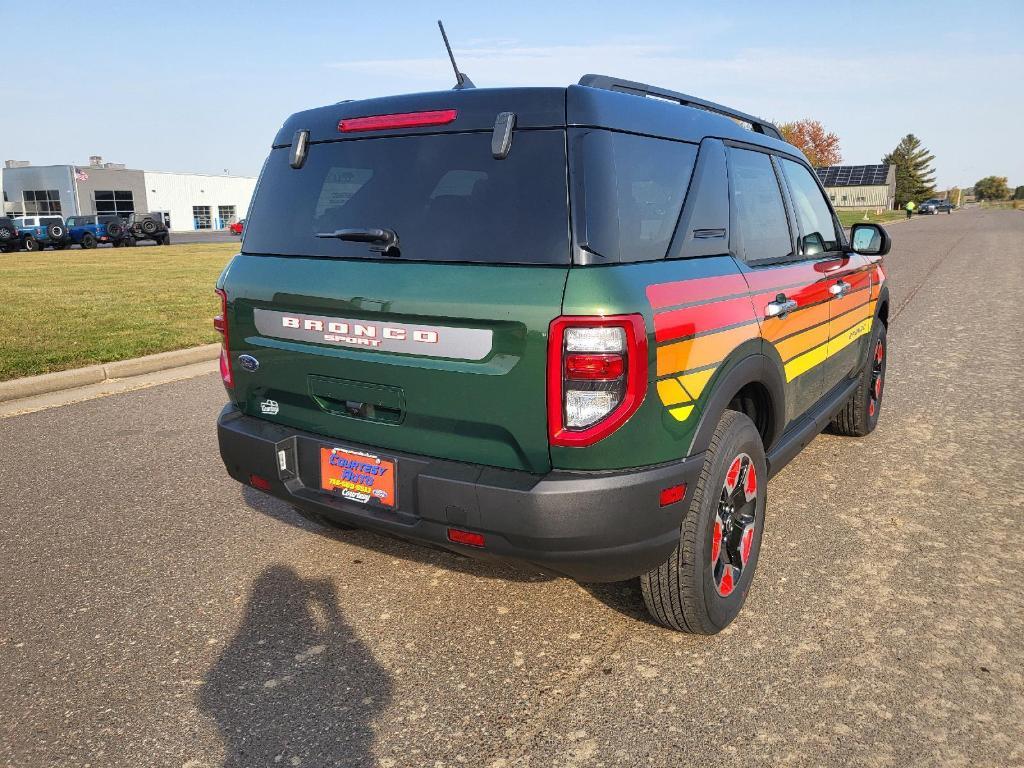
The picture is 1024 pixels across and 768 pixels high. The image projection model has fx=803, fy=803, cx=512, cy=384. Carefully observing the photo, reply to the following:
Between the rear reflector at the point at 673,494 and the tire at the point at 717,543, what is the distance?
101mm

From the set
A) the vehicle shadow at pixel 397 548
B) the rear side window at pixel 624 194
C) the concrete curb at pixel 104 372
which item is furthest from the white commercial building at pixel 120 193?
the rear side window at pixel 624 194

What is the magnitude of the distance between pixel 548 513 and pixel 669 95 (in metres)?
1.73

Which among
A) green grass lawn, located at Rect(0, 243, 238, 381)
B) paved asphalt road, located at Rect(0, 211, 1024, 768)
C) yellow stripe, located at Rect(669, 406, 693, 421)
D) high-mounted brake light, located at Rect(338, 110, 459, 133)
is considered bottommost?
paved asphalt road, located at Rect(0, 211, 1024, 768)

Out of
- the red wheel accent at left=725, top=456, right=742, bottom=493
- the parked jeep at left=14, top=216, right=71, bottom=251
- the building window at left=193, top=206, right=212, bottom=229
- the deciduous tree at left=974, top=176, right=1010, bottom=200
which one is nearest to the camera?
the red wheel accent at left=725, top=456, right=742, bottom=493

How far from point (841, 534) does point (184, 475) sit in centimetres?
362

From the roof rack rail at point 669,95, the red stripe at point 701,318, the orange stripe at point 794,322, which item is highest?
the roof rack rail at point 669,95

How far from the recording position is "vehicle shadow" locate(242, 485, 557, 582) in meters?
3.39

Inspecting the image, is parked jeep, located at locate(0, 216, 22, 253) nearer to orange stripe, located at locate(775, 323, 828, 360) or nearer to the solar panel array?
orange stripe, located at locate(775, 323, 828, 360)

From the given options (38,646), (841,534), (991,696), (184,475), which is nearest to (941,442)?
(841,534)

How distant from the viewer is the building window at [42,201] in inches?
2643

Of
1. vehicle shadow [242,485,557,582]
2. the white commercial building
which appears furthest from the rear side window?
the white commercial building

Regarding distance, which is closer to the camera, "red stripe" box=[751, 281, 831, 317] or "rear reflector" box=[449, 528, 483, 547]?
"rear reflector" box=[449, 528, 483, 547]

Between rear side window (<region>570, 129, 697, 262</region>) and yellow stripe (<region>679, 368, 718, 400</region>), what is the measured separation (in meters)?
0.40

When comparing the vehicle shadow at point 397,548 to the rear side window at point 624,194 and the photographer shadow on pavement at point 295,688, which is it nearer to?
the photographer shadow on pavement at point 295,688
